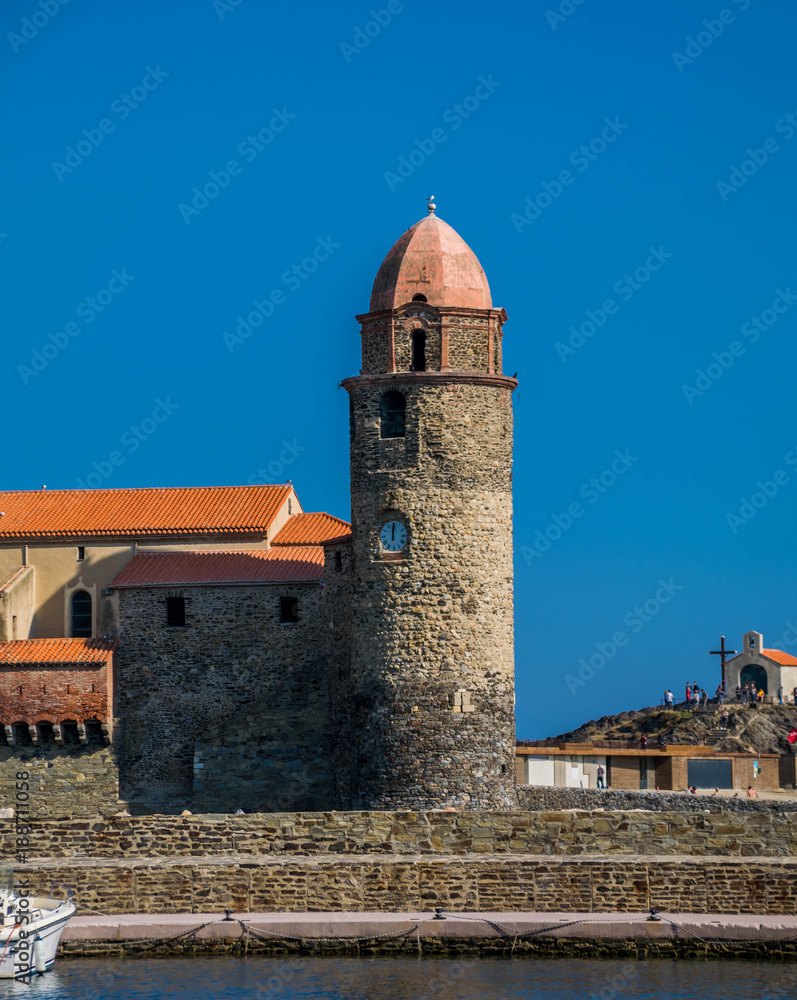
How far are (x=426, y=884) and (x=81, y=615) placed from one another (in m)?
18.4

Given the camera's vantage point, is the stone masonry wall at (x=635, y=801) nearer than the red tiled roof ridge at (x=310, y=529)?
Yes

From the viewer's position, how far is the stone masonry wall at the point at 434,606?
3366 cm

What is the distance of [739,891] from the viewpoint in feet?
82.7

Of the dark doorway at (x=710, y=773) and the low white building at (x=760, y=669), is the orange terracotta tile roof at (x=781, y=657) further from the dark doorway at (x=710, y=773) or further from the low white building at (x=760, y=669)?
the dark doorway at (x=710, y=773)

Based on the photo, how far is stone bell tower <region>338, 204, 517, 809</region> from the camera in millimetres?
33719

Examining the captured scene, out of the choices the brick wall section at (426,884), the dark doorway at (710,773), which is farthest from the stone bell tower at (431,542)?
the dark doorway at (710,773)

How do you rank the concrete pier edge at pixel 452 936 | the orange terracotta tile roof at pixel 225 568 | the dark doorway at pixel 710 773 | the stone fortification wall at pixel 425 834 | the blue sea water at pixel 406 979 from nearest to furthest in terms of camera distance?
1. the blue sea water at pixel 406 979
2. the concrete pier edge at pixel 452 936
3. the stone fortification wall at pixel 425 834
4. the orange terracotta tile roof at pixel 225 568
5. the dark doorway at pixel 710 773

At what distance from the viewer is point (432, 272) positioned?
35.3 meters

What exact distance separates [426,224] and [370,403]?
4389 mm

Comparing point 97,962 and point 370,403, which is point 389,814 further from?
point 370,403

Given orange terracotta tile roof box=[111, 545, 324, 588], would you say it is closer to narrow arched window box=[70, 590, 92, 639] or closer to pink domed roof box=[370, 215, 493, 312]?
narrow arched window box=[70, 590, 92, 639]

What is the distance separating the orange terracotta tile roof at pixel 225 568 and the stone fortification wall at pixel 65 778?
164 inches

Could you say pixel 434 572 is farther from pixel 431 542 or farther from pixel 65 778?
pixel 65 778

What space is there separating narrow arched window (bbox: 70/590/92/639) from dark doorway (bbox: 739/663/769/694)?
2941cm
